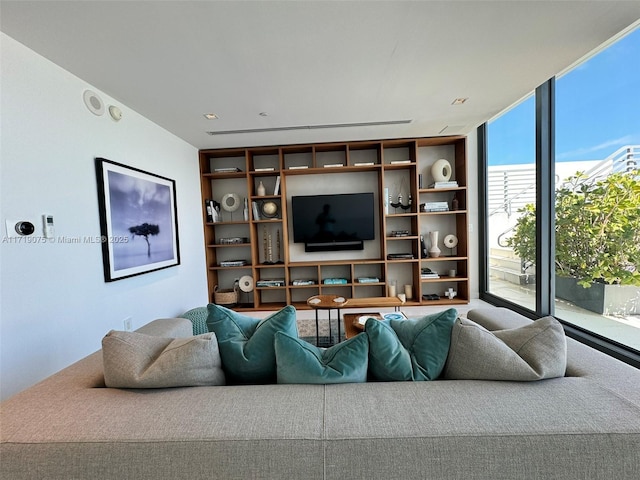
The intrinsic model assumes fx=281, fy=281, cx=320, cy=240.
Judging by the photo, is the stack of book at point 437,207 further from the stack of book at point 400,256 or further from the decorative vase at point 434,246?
the stack of book at point 400,256

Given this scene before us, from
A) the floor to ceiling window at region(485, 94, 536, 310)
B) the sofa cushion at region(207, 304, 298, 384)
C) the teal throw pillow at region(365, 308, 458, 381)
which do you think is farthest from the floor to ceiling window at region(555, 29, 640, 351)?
the sofa cushion at region(207, 304, 298, 384)

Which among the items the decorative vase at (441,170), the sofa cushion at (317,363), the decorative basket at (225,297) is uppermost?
the decorative vase at (441,170)

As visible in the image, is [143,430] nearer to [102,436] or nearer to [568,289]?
[102,436]

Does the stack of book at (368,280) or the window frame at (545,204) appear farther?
the stack of book at (368,280)

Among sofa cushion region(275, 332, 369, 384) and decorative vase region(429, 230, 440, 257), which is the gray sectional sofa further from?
decorative vase region(429, 230, 440, 257)

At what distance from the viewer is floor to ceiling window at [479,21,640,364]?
76.8 inches

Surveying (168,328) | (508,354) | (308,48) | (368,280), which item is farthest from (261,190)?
(508,354)

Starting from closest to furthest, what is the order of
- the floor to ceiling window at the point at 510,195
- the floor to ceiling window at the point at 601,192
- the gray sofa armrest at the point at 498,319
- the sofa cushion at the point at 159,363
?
the sofa cushion at the point at 159,363
the gray sofa armrest at the point at 498,319
the floor to ceiling window at the point at 601,192
the floor to ceiling window at the point at 510,195

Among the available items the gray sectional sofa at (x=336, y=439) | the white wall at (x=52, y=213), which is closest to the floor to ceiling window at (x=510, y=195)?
the gray sectional sofa at (x=336, y=439)

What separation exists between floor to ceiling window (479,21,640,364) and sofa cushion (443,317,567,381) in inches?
60.5

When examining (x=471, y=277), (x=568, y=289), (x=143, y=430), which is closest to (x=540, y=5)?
(x=568, y=289)

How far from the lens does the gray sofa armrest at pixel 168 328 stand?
1613 mm

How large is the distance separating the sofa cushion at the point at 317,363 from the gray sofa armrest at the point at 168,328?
3.03ft

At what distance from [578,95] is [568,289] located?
5.44 feet
